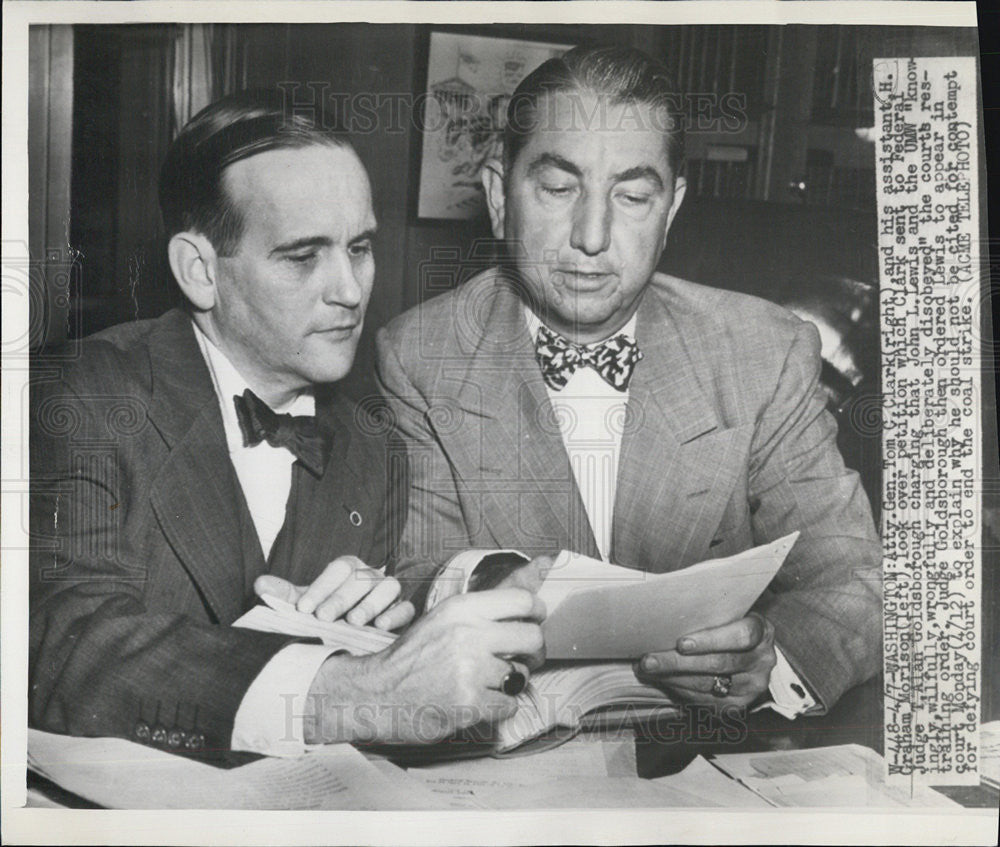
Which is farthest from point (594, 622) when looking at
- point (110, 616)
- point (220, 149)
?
point (220, 149)

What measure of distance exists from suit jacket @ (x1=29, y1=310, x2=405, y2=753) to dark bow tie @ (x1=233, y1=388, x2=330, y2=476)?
0.03 metres

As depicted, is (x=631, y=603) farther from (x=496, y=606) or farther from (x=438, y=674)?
(x=438, y=674)

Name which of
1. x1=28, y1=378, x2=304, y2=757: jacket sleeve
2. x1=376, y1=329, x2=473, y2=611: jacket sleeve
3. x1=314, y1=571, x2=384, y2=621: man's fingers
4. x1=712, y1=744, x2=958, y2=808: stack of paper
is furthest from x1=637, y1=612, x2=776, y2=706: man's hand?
x1=28, y1=378, x2=304, y2=757: jacket sleeve

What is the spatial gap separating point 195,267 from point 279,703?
118cm

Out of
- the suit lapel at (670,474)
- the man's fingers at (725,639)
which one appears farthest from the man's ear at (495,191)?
the man's fingers at (725,639)

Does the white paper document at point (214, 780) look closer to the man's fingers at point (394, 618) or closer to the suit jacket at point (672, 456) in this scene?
the man's fingers at point (394, 618)

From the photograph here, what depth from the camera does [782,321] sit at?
2818 mm

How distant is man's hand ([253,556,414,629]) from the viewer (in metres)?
2.74

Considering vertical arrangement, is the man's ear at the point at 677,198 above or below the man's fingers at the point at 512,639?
above

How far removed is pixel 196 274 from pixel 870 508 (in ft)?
6.36

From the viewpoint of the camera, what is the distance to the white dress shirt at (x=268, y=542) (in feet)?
8.88

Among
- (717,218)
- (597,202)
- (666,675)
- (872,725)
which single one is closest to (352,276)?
(597,202)
